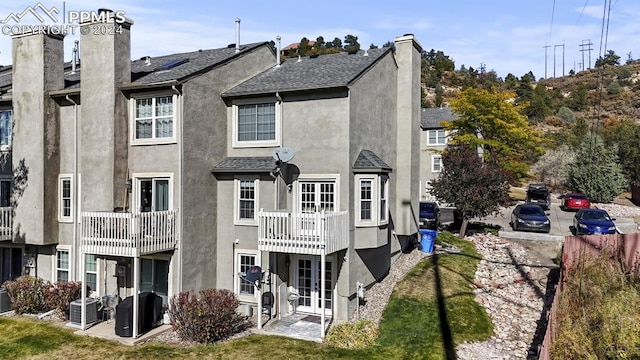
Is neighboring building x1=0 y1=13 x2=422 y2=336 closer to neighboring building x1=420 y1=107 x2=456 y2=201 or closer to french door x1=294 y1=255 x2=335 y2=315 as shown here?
french door x1=294 y1=255 x2=335 y2=315

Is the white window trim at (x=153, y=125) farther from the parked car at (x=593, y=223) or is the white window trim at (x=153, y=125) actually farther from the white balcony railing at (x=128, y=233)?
the parked car at (x=593, y=223)

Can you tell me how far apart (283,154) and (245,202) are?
2.70m

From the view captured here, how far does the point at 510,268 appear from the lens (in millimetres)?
19422

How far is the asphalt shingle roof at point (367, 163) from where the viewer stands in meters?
15.5

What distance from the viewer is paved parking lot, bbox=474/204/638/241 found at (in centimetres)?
2347

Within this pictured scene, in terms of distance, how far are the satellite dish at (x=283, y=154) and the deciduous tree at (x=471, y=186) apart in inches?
436

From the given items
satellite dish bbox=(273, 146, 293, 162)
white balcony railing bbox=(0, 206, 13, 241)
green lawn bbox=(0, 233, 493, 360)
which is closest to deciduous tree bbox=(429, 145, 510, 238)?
green lawn bbox=(0, 233, 493, 360)

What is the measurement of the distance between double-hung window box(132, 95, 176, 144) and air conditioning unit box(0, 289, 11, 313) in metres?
7.88

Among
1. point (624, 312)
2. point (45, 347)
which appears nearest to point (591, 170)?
point (624, 312)

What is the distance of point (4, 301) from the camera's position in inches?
675

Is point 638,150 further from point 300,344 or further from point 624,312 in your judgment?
point 300,344

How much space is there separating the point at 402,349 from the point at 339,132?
7.31 m

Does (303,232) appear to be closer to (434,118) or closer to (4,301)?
(4,301)

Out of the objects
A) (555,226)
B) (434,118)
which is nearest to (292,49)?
(434,118)
